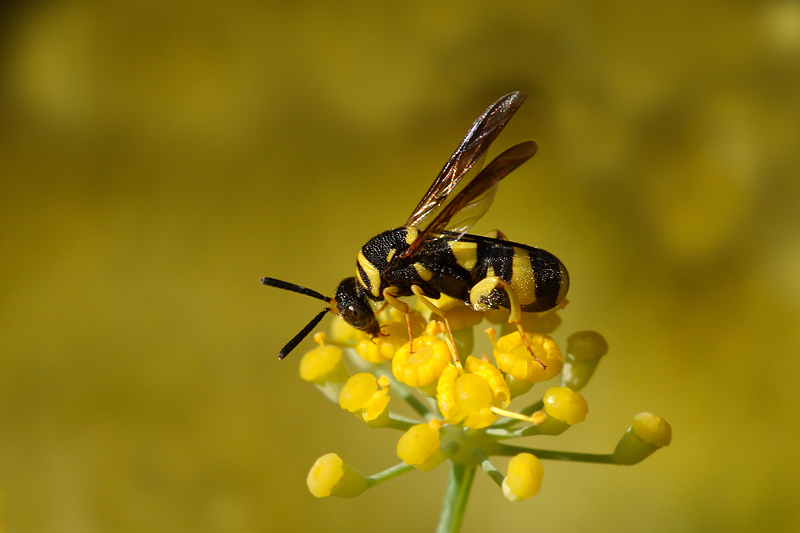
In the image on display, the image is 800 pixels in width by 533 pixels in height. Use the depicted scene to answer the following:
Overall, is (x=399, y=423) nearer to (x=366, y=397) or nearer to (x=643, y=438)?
(x=366, y=397)

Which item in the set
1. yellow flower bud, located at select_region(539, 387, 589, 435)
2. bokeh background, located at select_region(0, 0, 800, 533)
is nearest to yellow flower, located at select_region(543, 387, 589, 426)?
yellow flower bud, located at select_region(539, 387, 589, 435)

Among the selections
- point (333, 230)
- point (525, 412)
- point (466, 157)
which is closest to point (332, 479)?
point (525, 412)

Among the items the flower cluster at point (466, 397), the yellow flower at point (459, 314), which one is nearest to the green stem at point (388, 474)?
the flower cluster at point (466, 397)

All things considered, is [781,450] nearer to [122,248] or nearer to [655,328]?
[655,328]

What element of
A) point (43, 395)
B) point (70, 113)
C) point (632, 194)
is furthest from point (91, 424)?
point (632, 194)

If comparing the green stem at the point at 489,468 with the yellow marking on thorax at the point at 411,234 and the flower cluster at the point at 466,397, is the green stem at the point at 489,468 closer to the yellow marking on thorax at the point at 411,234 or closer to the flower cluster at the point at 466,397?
the flower cluster at the point at 466,397

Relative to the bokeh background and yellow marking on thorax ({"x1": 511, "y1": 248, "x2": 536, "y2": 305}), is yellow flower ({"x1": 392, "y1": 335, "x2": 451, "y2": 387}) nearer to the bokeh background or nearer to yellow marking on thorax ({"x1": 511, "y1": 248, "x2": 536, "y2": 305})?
yellow marking on thorax ({"x1": 511, "y1": 248, "x2": 536, "y2": 305})
